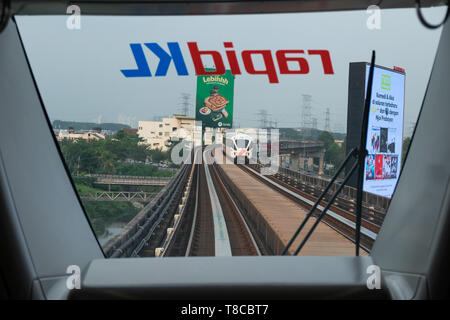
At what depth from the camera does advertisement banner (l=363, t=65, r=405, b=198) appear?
200cm

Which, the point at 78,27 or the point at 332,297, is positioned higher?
the point at 78,27

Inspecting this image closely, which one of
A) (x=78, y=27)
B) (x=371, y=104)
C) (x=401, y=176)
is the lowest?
(x=401, y=176)

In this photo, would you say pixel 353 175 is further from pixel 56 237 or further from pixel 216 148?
pixel 56 237

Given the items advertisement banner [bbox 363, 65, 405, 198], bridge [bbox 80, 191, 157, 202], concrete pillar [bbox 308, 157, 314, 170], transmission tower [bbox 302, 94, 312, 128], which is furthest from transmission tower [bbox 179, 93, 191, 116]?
advertisement banner [bbox 363, 65, 405, 198]

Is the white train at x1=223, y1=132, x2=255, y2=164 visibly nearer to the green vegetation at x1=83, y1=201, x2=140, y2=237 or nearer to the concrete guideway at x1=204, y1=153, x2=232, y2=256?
the concrete guideway at x1=204, y1=153, x2=232, y2=256

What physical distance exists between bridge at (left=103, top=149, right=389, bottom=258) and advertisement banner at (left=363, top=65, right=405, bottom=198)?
94 millimetres

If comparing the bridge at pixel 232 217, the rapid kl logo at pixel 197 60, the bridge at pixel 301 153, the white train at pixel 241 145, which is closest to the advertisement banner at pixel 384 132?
the bridge at pixel 232 217

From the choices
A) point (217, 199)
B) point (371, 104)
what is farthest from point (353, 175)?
point (217, 199)

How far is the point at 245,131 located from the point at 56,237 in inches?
41.9

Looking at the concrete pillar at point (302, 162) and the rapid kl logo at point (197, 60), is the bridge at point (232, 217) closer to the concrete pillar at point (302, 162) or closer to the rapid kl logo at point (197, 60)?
the concrete pillar at point (302, 162)

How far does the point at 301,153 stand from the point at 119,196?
0.97 metres

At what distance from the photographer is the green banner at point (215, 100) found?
206 cm

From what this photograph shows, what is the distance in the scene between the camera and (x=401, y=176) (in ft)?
7.12
